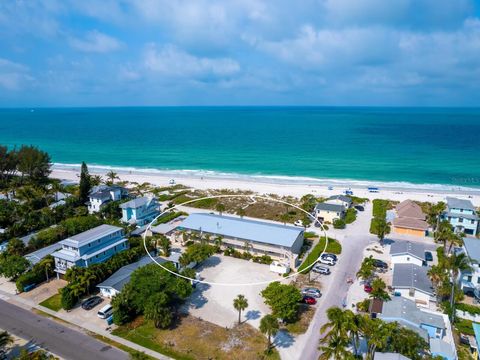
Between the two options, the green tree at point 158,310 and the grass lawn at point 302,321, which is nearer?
the green tree at point 158,310

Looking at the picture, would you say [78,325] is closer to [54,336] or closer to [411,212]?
[54,336]

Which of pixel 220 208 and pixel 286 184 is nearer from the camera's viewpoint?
pixel 220 208

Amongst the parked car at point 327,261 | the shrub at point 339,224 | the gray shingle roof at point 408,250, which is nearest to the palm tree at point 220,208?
the shrub at point 339,224

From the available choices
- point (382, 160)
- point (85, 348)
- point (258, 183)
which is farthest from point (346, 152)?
point (85, 348)

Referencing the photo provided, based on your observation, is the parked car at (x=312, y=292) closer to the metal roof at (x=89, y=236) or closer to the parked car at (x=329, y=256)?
the parked car at (x=329, y=256)

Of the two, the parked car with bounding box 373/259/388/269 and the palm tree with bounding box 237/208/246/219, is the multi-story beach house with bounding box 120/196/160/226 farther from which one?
the parked car with bounding box 373/259/388/269

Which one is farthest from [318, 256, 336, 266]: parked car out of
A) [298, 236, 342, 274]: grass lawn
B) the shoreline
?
the shoreline

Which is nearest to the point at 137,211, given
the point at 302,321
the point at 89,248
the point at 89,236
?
the point at 89,236
